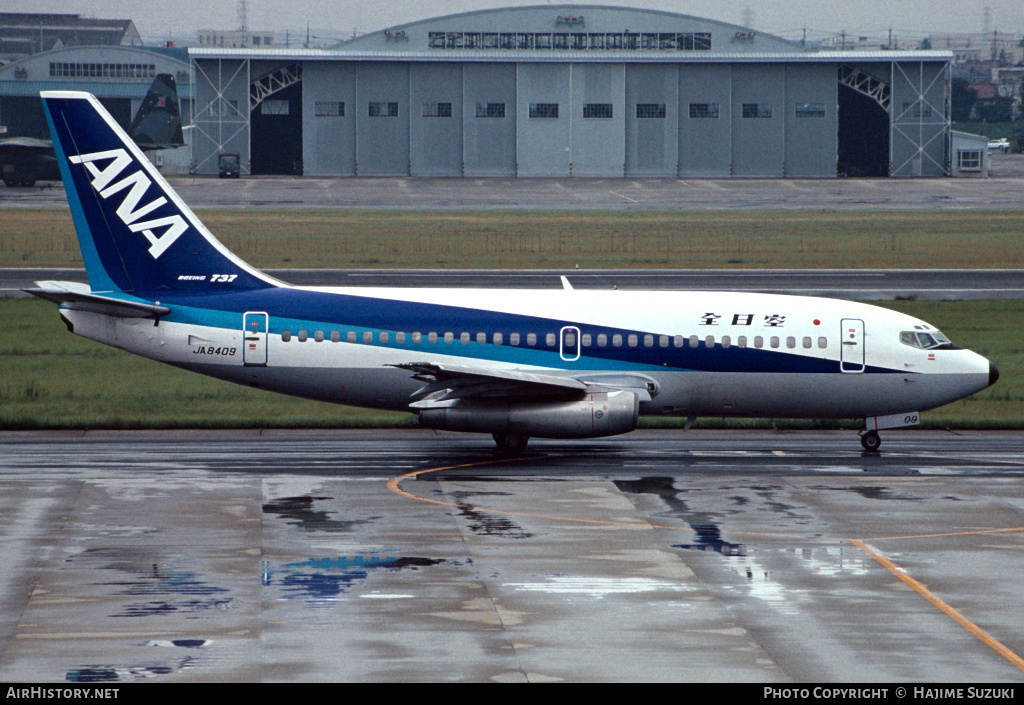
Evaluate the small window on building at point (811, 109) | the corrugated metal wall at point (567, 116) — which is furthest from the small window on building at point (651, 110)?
the small window on building at point (811, 109)

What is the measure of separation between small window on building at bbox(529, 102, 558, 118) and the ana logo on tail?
11196cm

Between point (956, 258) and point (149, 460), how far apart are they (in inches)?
2509

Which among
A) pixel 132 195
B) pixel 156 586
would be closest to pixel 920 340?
pixel 132 195

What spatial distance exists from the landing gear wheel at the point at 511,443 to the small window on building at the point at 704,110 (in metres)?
116

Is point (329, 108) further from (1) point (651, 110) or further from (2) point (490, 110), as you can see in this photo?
(1) point (651, 110)

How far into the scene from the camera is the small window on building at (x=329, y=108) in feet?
469

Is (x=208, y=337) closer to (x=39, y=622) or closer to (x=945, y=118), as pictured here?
(x=39, y=622)

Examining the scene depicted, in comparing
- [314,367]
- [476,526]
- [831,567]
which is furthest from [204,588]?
[314,367]

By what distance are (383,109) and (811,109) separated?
49230 millimetres

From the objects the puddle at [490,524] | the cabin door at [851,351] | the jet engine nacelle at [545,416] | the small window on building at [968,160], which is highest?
the small window on building at [968,160]

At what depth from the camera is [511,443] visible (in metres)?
33.6

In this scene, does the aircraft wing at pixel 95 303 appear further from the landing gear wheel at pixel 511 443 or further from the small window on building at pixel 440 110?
→ the small window on building at pixel 440 110

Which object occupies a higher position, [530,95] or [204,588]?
[530,95]

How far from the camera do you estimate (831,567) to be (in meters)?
22.3
